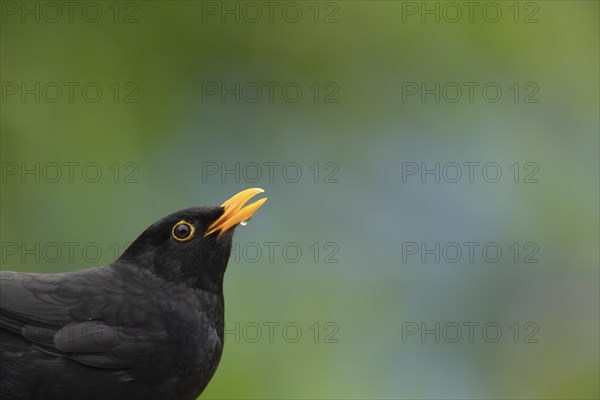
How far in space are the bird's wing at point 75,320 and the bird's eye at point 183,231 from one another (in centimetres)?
34

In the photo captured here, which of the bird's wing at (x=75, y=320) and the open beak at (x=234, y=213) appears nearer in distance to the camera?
the bird's wing at (x=75, y=320)

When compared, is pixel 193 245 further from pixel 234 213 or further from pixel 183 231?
pixel 234 213

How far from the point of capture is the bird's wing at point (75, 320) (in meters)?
4.30

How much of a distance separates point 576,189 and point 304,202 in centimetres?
214

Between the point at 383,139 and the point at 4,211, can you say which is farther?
the point at 383,139

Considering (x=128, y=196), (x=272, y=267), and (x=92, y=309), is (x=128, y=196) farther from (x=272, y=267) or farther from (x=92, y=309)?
(x=92, y=309)

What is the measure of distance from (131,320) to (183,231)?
0.52 m

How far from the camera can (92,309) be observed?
447cm

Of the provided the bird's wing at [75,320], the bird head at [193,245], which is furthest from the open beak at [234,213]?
the bird's wing at [75,320]

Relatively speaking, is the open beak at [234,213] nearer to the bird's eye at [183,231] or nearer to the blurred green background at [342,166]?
the bird's eye at [183,231]

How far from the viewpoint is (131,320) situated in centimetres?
444

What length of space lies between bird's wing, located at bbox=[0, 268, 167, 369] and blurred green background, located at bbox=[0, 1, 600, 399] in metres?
2.50

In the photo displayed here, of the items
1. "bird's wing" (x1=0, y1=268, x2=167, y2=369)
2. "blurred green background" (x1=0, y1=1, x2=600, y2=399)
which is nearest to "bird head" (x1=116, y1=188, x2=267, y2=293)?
"bird's wing" (x1=0, y1=268, x2=167, y2=369)

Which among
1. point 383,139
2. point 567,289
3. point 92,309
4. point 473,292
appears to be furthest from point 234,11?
point 92,309
